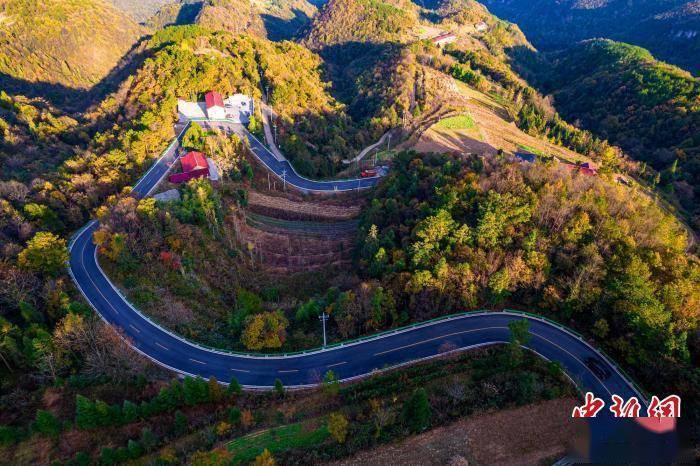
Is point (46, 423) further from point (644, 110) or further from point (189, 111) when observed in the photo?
point (644, 110)

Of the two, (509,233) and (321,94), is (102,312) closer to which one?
(509,233)

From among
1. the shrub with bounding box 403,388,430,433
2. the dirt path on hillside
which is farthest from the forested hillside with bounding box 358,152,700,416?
the shrub with bounding box 403,388,430,433

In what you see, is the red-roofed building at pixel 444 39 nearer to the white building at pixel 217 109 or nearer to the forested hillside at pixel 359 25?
the forested hillside at pixel 359 25

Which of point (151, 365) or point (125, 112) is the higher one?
point (125, 112)

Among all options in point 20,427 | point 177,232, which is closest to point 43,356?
point 20,427

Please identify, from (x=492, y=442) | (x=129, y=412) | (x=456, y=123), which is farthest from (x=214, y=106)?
(x=492, y=442)

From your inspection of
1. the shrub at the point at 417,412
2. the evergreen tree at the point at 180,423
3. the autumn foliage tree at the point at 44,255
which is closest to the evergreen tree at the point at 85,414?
the evergreen tree at the point at 180,423
